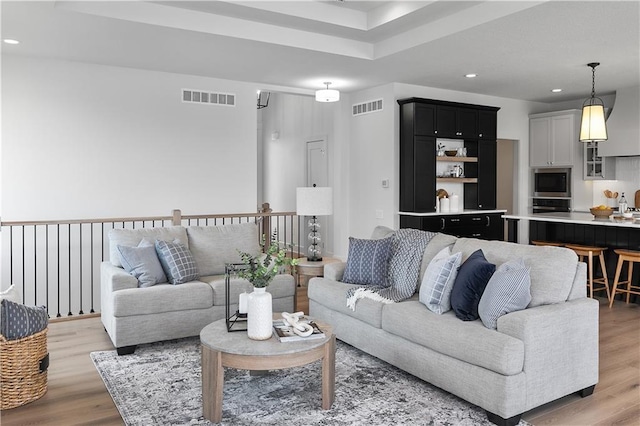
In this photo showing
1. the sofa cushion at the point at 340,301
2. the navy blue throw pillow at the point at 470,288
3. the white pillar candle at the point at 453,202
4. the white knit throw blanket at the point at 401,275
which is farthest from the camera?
the white pillar candle at the point at 453,202

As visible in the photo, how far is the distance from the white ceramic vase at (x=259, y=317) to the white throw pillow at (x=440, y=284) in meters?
1.16

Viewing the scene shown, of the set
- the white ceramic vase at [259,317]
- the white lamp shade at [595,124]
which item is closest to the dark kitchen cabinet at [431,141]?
the white lamp shade at [595,124]

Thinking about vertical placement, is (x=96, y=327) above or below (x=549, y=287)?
below

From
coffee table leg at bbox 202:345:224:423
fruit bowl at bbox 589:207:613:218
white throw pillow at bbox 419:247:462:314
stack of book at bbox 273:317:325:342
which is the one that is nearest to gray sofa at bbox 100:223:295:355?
stack of book at bbox 273:317:325:342

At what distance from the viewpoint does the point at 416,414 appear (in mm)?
2928

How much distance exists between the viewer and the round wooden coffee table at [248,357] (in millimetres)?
2758

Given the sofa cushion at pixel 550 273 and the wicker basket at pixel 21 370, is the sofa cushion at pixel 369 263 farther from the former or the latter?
the wicker basket at pixel 21 370

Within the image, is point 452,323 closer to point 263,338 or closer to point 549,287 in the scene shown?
point 549,287

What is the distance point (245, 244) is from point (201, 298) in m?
1.00

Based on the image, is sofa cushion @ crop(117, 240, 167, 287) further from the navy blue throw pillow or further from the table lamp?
the navy blue throw pillow

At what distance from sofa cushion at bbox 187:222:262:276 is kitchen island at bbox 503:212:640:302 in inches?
148

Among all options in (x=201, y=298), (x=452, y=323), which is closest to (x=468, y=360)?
(x=452, y=323)

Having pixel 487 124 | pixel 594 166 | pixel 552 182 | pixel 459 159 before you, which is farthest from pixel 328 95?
pixel 594 166

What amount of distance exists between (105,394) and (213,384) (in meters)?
0.92
